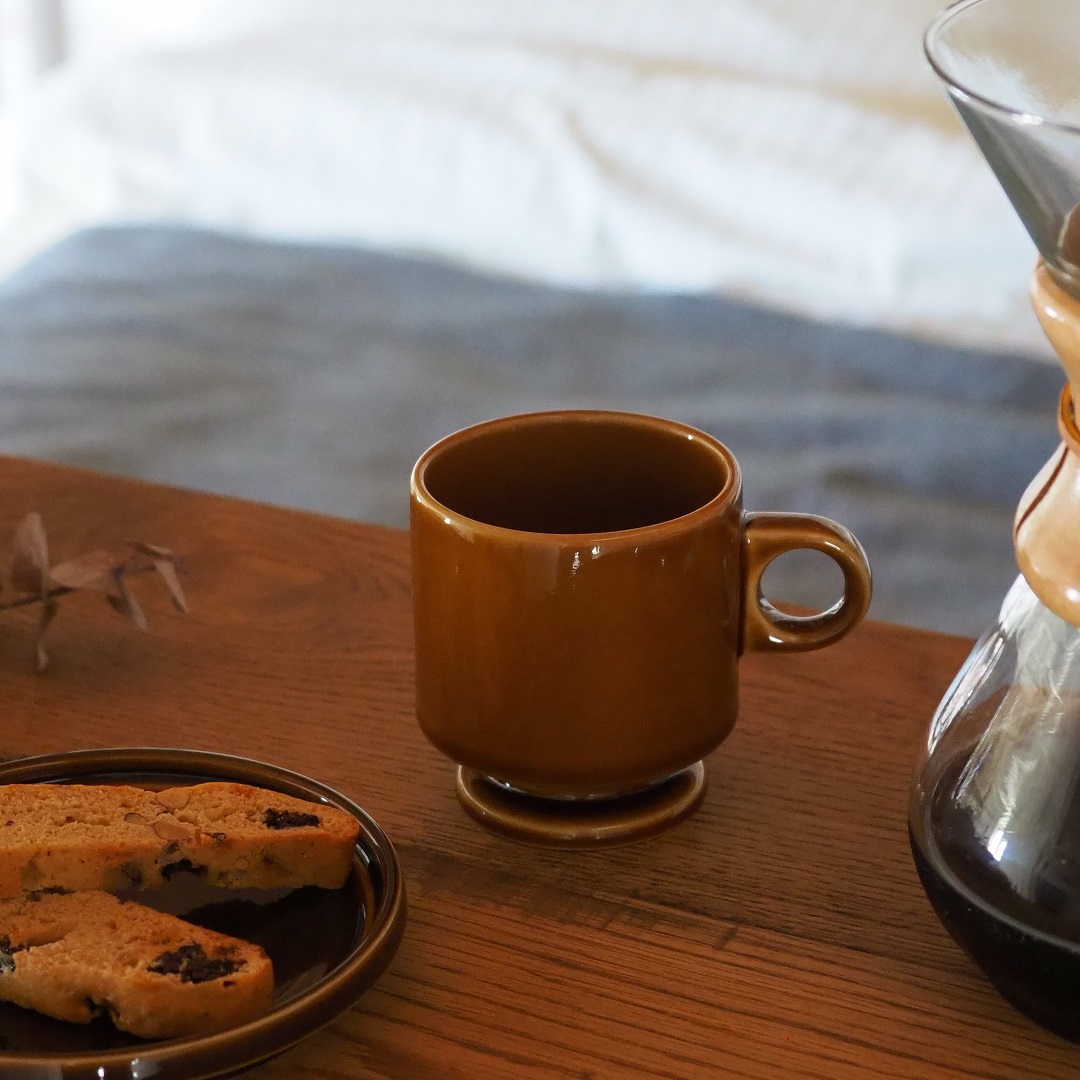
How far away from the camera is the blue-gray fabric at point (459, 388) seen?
2.84 ft

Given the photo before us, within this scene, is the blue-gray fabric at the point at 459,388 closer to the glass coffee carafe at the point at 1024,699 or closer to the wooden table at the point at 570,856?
the wooden table at the point at 570,856

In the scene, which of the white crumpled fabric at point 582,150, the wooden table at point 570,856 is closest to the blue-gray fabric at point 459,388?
the white crumpled fabric at point 582,150

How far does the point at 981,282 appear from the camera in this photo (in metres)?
1.10

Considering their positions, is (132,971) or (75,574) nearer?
(132,971)

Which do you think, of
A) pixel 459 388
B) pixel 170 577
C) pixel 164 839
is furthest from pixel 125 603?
pixel 459 388

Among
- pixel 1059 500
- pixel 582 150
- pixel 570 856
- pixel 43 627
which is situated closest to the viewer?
pixel 1059 500

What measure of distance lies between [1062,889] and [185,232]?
110cm

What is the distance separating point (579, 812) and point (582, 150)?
2.86ft

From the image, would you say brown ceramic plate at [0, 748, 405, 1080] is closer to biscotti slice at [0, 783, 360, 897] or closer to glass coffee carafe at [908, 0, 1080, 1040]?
biscotti slice at [0, 783, 360, 897]

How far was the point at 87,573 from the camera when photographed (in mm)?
565

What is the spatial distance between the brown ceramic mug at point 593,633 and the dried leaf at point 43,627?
17 cm

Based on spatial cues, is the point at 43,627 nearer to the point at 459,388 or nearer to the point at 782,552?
the point at 782,552

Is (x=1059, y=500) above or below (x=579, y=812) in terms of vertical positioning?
above

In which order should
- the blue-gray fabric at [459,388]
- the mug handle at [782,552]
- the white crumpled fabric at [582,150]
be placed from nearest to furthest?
1. the mug handle at [782,552]
2. the blue-gray fabric at [459,388]
3. the white crumpled fabric at [582,150]
